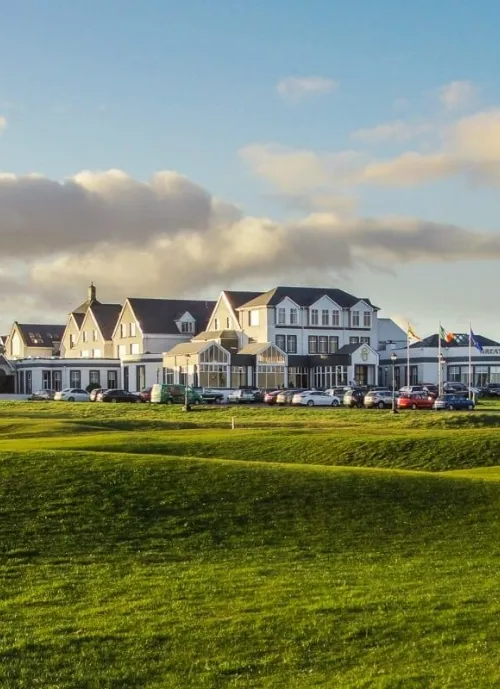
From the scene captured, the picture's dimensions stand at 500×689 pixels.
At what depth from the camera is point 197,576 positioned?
62.0 feet

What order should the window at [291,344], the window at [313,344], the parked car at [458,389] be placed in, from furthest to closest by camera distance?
1. the window at [313,344]
2. the window at [291,344]
3. the parked car at [458,389]

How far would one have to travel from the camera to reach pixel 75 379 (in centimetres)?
12106

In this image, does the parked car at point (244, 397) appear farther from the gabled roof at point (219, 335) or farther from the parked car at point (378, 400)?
the gabled roof at point (219, 335)

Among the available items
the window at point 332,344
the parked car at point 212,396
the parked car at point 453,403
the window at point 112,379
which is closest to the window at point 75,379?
the window at point 112,379

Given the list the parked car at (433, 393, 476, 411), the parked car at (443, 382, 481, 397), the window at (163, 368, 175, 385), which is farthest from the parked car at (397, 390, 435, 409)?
the window at (163, 368, 175, 385)

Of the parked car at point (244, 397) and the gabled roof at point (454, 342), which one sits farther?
the gabled roof at point (454, 342)

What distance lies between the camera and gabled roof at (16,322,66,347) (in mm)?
153750

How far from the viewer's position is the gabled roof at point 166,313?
127m

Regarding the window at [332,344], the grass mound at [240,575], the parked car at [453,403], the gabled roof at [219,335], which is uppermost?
the gabled roof at [219,335]

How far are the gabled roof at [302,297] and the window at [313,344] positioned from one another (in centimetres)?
401

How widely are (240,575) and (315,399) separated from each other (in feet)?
235

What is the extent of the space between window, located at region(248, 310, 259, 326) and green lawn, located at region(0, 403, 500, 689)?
8854 cm

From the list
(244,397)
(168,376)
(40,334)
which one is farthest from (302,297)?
(40,334)

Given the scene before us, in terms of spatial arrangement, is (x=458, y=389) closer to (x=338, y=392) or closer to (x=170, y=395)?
(x=338, y=392)
